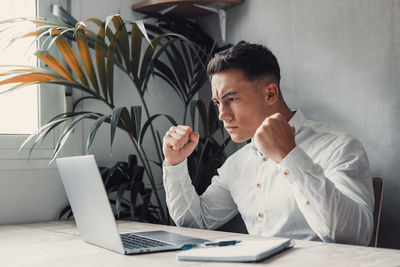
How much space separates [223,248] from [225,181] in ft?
3.38

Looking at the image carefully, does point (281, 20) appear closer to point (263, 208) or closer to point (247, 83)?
point (247, 83)

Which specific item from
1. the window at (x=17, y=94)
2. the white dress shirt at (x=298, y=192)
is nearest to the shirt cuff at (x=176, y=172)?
the white dress shirt at (x=298, y=192)

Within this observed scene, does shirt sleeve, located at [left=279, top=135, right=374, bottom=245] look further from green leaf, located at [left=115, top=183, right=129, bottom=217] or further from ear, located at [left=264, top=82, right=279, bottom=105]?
green leaf, located at [left=115, top=183, right=129, bottom=217]

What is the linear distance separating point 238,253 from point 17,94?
1773 millimetres

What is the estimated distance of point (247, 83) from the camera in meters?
1.92

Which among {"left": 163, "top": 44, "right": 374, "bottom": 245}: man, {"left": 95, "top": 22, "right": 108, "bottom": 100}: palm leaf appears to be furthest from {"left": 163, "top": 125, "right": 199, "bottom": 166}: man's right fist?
{"left": 95, "top": 22, "right": 108, "bottom": 100}: palm leaf

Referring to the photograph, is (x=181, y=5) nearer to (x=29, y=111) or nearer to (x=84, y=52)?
(x=84, y=52)

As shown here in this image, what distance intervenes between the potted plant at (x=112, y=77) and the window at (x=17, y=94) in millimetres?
86

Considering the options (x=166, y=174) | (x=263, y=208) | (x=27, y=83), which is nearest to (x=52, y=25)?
(x=27, y=83)

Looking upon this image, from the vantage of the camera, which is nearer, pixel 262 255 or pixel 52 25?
pixel 262 255

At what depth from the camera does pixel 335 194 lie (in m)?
1.47

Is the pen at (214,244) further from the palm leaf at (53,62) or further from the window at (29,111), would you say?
the window at (29,111)

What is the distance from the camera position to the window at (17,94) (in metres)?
2.45

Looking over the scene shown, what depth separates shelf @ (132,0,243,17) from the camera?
272 cm
